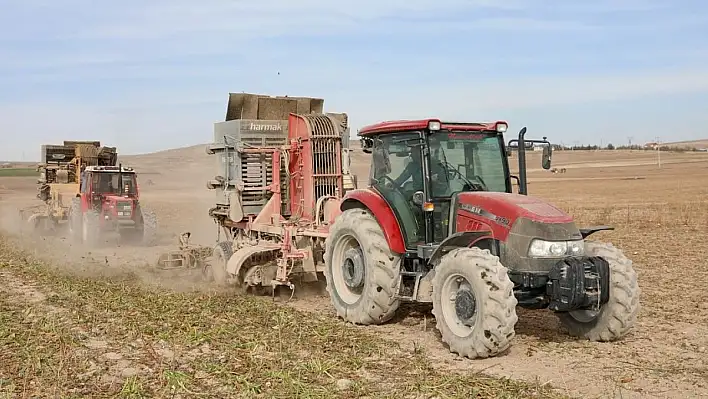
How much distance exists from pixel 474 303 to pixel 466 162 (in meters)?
1.91

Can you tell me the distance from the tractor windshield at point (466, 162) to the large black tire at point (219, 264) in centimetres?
458

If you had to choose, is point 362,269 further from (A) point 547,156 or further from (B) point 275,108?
(B) point 275,108

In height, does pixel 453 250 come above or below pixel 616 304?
above

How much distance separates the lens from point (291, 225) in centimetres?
1110

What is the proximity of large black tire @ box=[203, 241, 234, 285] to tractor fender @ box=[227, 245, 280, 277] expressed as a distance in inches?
17.9

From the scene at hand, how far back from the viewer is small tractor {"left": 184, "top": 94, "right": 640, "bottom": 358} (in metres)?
7.05

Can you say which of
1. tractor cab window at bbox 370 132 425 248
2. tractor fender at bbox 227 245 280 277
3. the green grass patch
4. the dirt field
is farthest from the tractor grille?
tractor cab window at bbox 370 132 425 248

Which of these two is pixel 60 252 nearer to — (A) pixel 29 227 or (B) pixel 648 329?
(A) pixel 29 227

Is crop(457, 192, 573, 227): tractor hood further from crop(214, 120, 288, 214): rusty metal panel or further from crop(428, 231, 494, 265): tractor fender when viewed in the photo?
crop(214, 120, 288, 214): rusty metal panel

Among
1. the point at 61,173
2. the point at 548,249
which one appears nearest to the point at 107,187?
the point at 61,173

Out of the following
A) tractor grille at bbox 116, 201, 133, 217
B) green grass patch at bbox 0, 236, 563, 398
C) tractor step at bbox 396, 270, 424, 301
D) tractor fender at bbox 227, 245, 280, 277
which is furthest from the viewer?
tractor grille at bbox 116, 201, 133, 217

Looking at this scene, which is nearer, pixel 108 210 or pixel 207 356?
pixel 207 356

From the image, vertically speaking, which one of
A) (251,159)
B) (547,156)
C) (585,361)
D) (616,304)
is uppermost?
(251,159)

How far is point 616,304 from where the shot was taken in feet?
24.2
